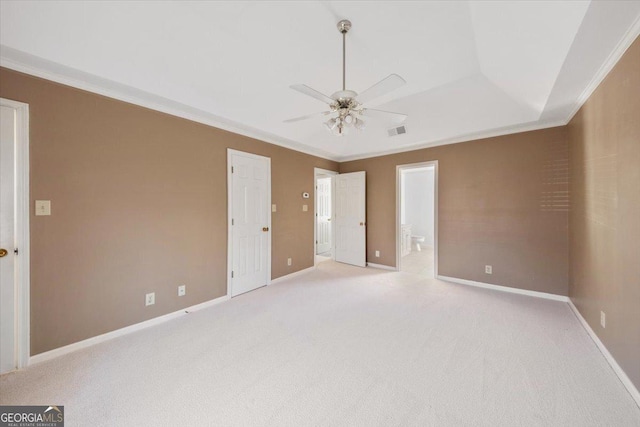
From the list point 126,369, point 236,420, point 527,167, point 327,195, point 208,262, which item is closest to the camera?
point 236,420

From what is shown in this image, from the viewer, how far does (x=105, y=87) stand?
2.29m

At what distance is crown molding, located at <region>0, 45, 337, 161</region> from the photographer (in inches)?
73.4

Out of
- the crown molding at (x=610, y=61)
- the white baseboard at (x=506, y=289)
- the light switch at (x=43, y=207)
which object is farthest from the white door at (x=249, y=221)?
the crown molding at (x=610, y=61)

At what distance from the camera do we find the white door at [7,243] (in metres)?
1.84

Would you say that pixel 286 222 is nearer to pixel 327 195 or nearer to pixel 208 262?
pixel 208 262

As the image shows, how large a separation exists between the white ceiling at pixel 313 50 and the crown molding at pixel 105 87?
0.01 meters

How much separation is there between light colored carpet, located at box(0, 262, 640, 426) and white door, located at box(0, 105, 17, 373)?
244mm

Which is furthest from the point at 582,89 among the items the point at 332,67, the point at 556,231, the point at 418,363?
the point at 418,363

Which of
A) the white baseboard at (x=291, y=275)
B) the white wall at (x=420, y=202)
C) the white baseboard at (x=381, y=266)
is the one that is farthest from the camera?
the white wall at (x=420, y=202)

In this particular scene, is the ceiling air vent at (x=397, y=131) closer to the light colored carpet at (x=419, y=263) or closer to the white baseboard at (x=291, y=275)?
the light colored carpet at (x=419, y=263)

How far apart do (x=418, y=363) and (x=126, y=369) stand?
2.36 m

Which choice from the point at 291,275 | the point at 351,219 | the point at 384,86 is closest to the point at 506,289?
the point at 351,219

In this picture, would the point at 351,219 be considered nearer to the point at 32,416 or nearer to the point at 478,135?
the point at 478,135

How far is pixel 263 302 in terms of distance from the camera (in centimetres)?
325
